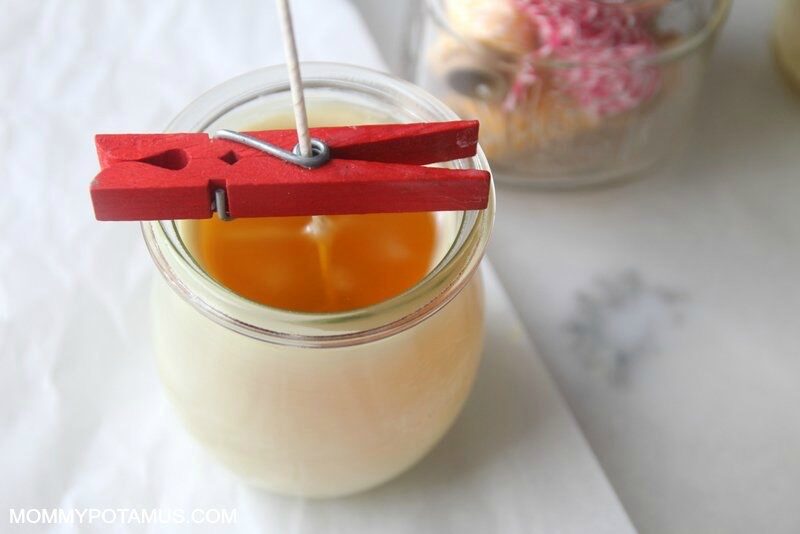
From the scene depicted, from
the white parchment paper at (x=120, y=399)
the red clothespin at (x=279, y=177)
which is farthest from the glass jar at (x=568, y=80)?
the red clothespin at (x=279, y=177)

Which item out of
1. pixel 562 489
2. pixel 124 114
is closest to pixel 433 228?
pixel 562 489

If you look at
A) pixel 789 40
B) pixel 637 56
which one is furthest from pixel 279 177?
pixel 789 40

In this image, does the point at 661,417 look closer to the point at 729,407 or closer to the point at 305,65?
the point at 729,407

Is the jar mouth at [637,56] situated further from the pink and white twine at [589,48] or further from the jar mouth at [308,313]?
the jar mouth at [308,313]

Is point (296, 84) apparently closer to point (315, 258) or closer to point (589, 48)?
point (315, 258)

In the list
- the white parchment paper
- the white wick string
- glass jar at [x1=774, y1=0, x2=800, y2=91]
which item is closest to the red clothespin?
the white wick string
